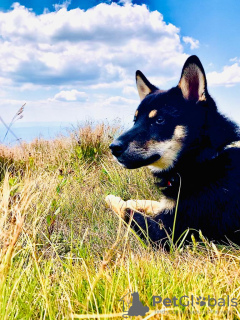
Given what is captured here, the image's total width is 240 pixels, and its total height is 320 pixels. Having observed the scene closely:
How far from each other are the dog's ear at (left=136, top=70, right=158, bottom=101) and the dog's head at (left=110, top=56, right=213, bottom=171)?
1.46 ft

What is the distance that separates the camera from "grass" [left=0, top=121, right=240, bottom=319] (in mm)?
1547

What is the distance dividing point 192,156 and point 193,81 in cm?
57

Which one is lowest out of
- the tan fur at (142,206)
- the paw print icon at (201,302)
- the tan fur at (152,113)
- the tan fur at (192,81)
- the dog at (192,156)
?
the paw print icon at (201,302)

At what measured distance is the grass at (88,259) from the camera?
155cm

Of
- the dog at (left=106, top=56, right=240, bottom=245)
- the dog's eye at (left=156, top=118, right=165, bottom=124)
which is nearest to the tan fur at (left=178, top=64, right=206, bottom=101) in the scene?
the dog at (left=106, top=56, right=240, bottom=245)

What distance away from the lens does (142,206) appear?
3283 mm

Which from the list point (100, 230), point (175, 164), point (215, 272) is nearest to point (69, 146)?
point (100, 230)

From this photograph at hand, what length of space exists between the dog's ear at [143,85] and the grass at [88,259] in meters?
1.12

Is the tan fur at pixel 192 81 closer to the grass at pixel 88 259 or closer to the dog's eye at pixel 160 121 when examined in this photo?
the dog's eye at pixel 160 121

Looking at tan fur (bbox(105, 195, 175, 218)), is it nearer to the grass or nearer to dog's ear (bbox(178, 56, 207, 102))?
the grass

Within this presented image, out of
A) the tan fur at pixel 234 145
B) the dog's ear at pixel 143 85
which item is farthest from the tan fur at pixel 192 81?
the dog's ear at pixel 143 85

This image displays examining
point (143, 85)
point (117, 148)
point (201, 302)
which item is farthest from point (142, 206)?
point (201, 302)

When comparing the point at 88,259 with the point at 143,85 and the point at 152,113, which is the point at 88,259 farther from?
the point at 143,85

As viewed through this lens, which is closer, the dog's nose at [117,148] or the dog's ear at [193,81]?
the dog's ear at [193,81]
